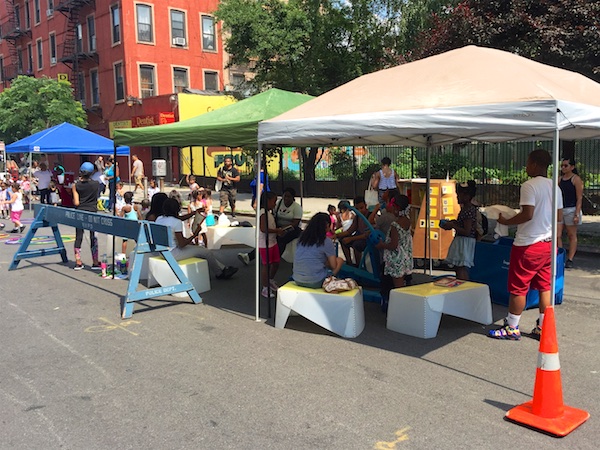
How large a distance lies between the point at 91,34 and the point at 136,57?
558 cm

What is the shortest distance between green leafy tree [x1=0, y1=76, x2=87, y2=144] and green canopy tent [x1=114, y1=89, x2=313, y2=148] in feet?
93.6

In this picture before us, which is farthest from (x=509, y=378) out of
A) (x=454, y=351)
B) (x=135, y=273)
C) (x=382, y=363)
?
(x=135, y=273)

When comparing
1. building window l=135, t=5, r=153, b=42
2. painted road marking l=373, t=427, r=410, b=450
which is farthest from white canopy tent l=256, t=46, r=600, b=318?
building window l=135, t=5, r=153, b=42

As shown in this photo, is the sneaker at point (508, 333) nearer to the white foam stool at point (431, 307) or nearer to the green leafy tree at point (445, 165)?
the white foam stool at point (431, 307)

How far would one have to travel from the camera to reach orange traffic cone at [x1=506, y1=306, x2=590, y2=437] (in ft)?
12.4

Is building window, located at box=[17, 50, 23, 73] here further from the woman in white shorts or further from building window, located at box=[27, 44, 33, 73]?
the woman in white shorts

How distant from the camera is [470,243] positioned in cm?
678

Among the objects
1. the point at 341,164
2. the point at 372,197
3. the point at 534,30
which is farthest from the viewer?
the point at 341,164

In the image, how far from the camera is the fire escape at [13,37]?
44550mm

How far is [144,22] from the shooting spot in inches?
1296

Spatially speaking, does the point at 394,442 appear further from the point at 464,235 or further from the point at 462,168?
the point at 462,168

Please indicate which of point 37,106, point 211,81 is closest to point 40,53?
point 37,106

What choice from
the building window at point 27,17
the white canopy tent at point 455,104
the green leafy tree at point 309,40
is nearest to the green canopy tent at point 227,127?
the white canopy tent at point 455,104

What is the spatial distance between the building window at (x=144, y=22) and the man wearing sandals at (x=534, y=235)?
1252 inches
